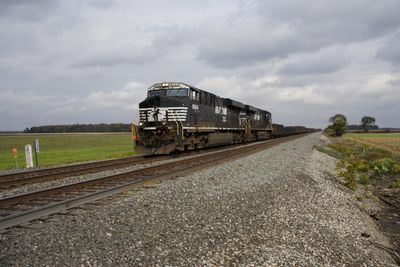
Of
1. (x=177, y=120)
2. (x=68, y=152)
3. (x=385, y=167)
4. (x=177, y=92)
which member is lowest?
(x=385, y=167)

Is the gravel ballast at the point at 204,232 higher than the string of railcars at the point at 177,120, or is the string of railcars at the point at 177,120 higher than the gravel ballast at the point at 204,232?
the string of railcars at the point at 177,120

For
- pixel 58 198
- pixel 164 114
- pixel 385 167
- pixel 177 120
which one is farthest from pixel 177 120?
pixel 385 167

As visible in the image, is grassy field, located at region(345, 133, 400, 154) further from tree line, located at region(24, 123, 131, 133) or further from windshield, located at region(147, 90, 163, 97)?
tree line, located at region(24, 123, 131, 133)

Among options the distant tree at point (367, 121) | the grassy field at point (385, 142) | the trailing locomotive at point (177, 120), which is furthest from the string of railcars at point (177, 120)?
the distant tree at point (367, 121)

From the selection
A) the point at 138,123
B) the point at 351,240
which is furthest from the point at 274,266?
the point at 138,123

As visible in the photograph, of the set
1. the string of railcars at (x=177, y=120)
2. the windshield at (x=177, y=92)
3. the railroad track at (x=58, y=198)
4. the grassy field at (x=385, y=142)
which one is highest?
the windshield at (x=177, y=92)

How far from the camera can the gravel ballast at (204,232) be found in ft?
15.2

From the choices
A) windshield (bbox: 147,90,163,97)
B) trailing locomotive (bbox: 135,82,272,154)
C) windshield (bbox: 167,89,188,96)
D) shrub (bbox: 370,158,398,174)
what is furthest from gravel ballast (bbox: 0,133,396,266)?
shrub (bbox: 370,158,398,174)

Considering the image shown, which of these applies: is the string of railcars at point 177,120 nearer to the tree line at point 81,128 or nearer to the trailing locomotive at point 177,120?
the trailing locomotive at point 177,120

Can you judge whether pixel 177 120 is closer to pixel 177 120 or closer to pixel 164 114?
pixel 177 120

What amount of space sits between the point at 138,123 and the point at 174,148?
2544 mm

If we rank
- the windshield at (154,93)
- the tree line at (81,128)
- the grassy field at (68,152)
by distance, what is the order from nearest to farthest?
the windshield at (154,93)
the grassy field at (68,152)
the tree line at (81,128)

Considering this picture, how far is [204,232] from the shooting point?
19.1ft

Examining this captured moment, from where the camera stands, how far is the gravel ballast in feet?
15.2
